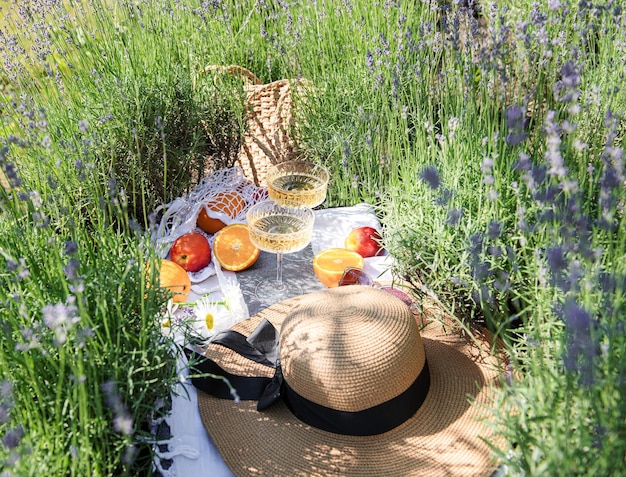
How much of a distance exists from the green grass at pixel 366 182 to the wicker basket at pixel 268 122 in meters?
0.11

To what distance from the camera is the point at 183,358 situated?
2338 mm

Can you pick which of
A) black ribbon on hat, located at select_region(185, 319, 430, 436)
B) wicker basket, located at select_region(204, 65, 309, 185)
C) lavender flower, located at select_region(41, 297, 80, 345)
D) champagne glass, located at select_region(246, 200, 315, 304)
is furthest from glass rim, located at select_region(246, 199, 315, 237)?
lavender flower, located at select_region(41, 297, 80, 345)

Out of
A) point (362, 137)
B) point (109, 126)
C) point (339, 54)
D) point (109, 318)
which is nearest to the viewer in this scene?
point (109, 318)

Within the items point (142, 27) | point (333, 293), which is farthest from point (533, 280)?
point (142, 27)

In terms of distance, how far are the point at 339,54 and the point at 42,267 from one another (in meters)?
2.50

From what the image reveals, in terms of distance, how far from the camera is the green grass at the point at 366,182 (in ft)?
4.70

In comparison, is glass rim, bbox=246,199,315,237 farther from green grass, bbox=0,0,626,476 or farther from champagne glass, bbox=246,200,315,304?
green grass, bbox=0,0,626,476

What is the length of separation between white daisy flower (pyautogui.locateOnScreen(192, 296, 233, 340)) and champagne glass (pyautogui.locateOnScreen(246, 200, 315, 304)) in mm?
275

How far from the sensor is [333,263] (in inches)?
112

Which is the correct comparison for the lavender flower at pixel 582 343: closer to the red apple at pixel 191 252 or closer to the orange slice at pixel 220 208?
the red apple at pixel 191 252

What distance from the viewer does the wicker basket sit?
3719 mm

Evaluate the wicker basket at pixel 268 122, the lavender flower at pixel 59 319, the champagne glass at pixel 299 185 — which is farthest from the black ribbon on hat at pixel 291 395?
the wicker basket at pixel 268 122

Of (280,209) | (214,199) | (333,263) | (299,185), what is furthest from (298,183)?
(333,263)

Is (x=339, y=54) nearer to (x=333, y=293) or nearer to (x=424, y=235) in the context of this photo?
(x=424, y=235)
